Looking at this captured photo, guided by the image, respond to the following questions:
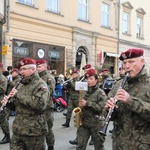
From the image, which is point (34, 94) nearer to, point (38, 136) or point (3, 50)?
point (38, 136)

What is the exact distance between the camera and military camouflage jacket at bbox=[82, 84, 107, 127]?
5.18 metres

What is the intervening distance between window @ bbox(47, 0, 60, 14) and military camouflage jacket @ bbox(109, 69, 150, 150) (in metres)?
14.7

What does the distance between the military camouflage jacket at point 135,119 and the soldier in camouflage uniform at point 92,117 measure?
6.12ft

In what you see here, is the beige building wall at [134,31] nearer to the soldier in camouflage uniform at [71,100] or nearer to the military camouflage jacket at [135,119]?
the soldier in camouflage uniform at [71,100]

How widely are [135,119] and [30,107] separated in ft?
5.40

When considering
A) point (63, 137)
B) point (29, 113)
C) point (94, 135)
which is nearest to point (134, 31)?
point (63, 137)

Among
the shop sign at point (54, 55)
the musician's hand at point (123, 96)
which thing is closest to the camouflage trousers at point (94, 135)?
the musician's hand at point (123, 96)

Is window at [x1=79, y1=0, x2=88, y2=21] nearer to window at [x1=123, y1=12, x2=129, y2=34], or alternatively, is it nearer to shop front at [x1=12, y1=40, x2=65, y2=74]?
shop front at [x1=12, y1=40, x2=65, y2=74]

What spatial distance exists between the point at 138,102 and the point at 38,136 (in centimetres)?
187

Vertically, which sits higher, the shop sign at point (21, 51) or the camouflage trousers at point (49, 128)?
the shop sign at point (21, 51)

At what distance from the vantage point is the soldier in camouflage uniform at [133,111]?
3.16 metres

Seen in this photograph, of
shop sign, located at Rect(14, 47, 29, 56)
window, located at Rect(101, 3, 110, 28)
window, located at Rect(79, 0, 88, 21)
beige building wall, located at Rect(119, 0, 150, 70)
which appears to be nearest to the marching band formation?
shop sign, located at Rect(14, 47, 29, 56)

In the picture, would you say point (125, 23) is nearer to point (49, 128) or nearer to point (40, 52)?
point (40, 52)

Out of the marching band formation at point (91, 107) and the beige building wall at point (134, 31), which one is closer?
the marching band formation at point (91, 107)
